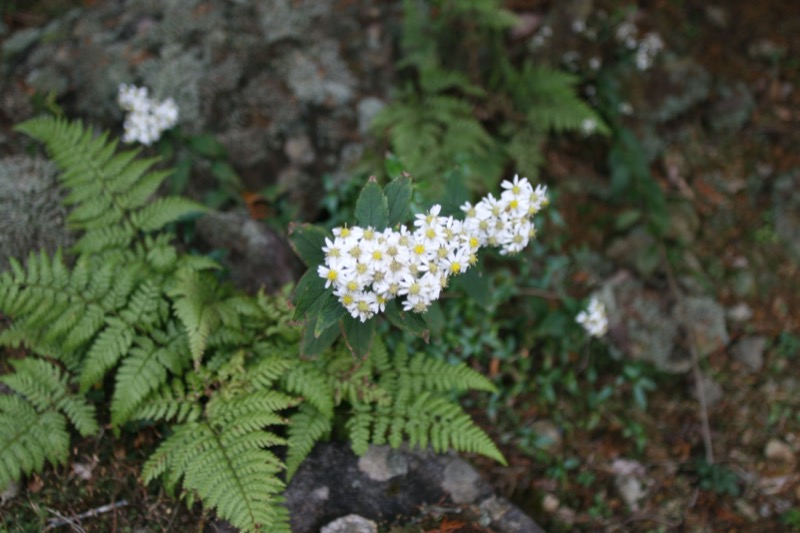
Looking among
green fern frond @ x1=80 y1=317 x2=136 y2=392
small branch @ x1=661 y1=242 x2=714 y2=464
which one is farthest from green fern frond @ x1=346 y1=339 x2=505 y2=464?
small branch @ x1=661 y1=242 x2=714 y2=464

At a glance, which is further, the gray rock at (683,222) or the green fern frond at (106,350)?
the gray rock at (683,222)

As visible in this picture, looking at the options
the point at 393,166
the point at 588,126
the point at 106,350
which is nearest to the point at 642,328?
the point at 588,126

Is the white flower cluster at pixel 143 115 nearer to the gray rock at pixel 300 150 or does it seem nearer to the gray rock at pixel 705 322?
the gray rock at pixel 300 150

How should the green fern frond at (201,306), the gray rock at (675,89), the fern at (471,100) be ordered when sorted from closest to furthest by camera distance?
the green fern frond at (201,306), the fern at (471,100), the gray rock at (675,89)

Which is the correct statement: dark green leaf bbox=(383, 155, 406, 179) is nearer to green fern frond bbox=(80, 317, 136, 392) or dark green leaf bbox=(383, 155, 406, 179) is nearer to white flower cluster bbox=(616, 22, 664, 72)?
green fern frond bbox=(80, 317, 136, 392)

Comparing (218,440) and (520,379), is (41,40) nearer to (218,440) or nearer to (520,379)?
(218,440)

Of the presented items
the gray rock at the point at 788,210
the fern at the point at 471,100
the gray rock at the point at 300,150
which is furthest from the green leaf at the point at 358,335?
the gray rock at the point at 788,210
